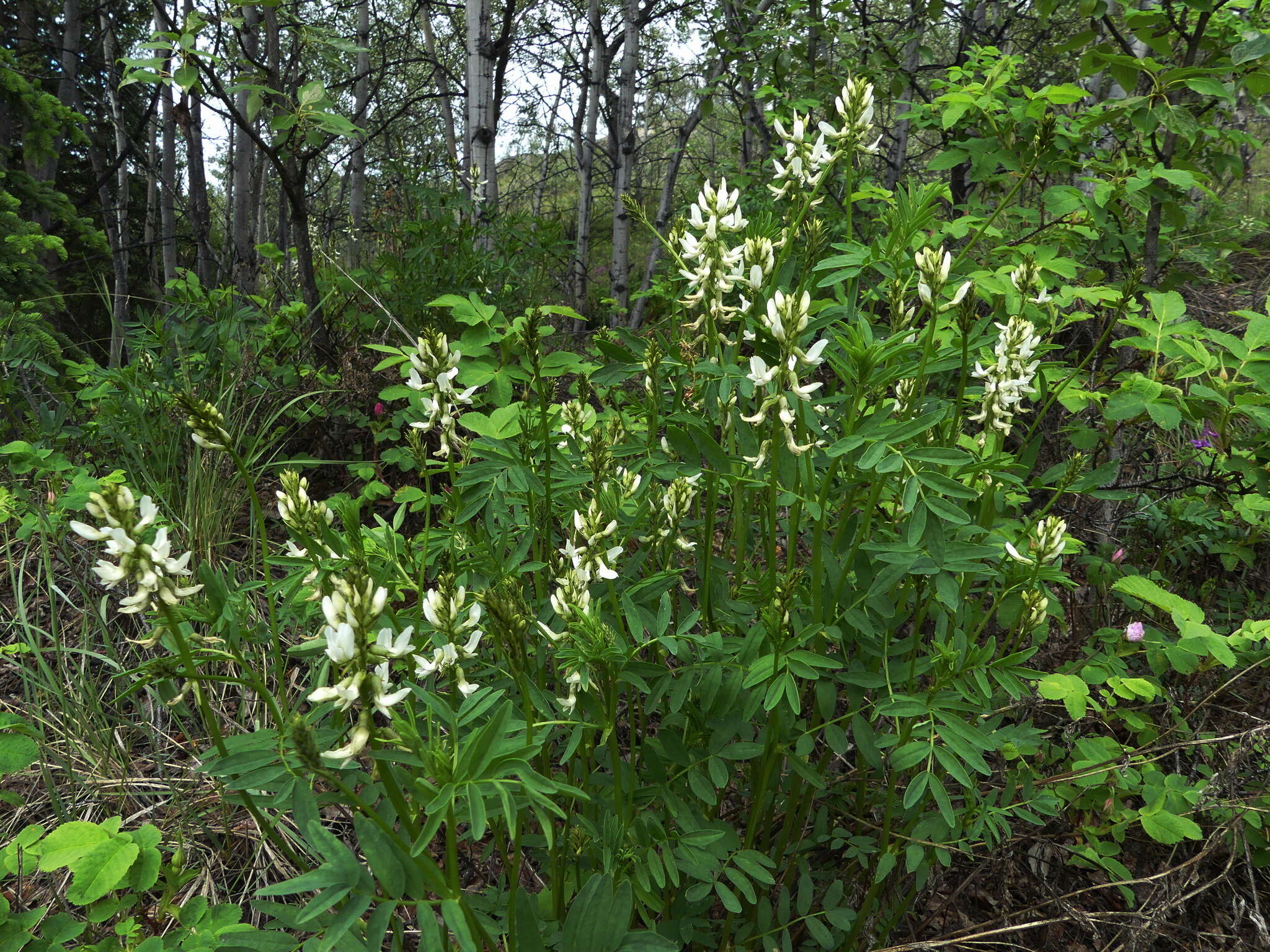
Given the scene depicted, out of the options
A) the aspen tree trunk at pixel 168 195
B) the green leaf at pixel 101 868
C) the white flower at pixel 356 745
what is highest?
the aspen tree trunk at pixel 168 195

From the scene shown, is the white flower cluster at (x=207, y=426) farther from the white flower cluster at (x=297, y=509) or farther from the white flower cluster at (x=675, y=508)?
the white flower cluster at (x=675, y=508)

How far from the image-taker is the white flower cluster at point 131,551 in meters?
1.12

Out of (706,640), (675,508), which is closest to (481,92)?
(675,508)

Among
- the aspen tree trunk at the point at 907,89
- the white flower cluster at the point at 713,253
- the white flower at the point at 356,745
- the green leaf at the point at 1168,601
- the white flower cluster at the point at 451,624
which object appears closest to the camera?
the white flower at the point at 356,745

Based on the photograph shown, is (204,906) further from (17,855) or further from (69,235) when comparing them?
(69,235)

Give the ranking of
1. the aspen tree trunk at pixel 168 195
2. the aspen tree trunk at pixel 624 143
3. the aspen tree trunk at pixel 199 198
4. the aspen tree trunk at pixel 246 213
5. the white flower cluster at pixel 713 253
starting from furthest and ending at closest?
the aspen tree trunk at pixel 624 143
the aspen tree trunk at pixel 168 195
the aspen tree trunk at pixel 199 198
the aspen tree trunk at pixel 246 213
the white flower cluster at pixel 713 253

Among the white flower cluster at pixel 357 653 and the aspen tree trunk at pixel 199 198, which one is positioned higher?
the aspen tree trunk at pixel 199 198

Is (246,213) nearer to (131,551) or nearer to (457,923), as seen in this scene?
(131,551)

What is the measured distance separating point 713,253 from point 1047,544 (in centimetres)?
98

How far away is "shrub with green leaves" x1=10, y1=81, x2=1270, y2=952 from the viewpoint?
1.22 meters

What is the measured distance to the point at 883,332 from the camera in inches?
89.6

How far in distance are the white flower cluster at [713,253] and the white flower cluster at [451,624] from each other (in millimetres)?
838

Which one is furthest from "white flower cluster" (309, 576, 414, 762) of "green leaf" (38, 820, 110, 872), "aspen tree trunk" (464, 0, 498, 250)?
"aspen tree trunk" (464, 0, 498, 250)

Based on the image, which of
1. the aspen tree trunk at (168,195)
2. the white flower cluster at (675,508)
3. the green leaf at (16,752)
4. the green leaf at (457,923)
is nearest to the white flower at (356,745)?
the green leaf at (457,923)
